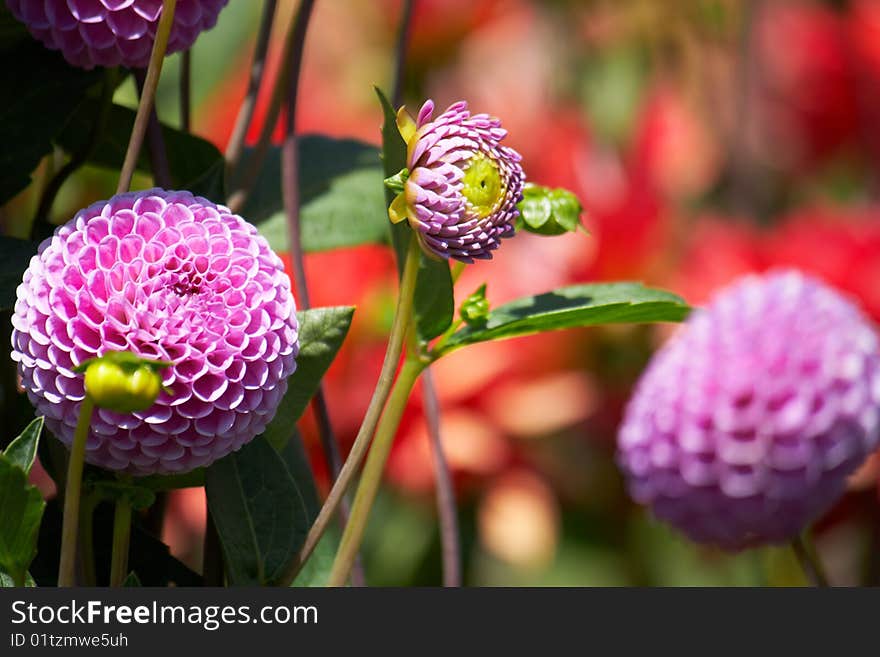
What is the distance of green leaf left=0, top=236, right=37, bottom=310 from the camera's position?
0.28 meters

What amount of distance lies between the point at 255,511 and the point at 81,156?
0.36 ft

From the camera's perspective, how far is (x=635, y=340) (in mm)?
717

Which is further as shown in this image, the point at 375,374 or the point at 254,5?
the point at 254,5

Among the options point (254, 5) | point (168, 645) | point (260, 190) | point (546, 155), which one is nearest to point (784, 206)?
point (546, 155)

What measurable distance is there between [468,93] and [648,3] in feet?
0.59

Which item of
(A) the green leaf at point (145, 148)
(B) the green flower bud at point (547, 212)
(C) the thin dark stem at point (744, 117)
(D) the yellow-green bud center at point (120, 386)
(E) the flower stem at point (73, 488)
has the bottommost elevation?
(E) the flower stem at point (73, 488)

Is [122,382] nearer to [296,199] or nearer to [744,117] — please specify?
[296,199]

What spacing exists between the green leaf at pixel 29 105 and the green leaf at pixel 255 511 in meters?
0.10

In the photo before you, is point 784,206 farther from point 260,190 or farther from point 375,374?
point 260,190

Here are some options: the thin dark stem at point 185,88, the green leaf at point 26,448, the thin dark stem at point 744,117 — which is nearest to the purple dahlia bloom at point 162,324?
the green leaf at point 26,448

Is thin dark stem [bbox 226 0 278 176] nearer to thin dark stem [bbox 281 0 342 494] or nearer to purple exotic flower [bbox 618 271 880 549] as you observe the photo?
thin dark stem [bbox 281 0 342 494]

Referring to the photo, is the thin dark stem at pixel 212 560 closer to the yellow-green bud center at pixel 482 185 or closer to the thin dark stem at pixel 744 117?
the yellow-green bud center at pixel 482 185

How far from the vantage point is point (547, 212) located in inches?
10.8

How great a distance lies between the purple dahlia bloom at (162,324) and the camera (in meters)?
0.24
